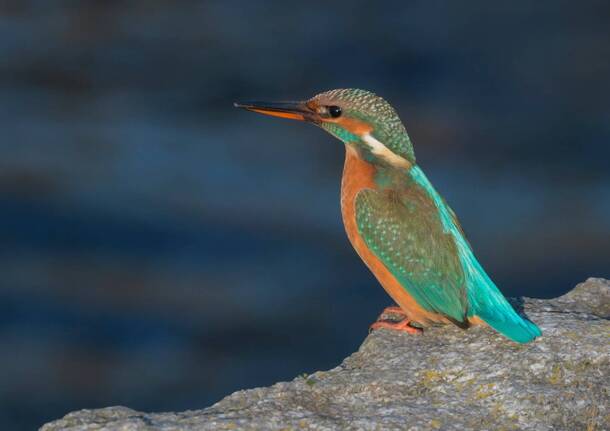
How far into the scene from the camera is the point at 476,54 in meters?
12.7

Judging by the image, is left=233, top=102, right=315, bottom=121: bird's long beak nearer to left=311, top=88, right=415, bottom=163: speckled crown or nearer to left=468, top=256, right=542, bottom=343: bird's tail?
left=311, top=88, right=415, bottom=163: speckled crown

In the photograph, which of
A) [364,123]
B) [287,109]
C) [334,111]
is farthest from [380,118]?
[287,109]

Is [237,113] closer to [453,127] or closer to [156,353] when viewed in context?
[453,127]

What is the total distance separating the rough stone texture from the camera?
407cm

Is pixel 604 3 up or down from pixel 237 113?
up

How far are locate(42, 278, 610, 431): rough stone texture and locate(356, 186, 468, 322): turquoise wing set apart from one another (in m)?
0.29

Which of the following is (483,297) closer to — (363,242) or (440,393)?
(363,242)

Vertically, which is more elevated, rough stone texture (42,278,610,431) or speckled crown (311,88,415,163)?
speckled crown (311,88,415,163)

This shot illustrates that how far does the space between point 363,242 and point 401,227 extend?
0.62ft

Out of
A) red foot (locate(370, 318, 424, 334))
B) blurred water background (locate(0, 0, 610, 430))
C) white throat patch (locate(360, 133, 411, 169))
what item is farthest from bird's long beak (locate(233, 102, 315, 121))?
blurred water background (locate(0, 0, 610, 430))

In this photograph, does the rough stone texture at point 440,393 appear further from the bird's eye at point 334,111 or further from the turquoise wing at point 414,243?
the bird's eye at point 334,111

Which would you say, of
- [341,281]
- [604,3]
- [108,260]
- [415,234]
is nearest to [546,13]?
[604,3]

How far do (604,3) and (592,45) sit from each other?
73 centimetres

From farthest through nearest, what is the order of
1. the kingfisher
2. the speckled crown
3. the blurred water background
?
the blurred water background
the speckled crown
the kingfisher
